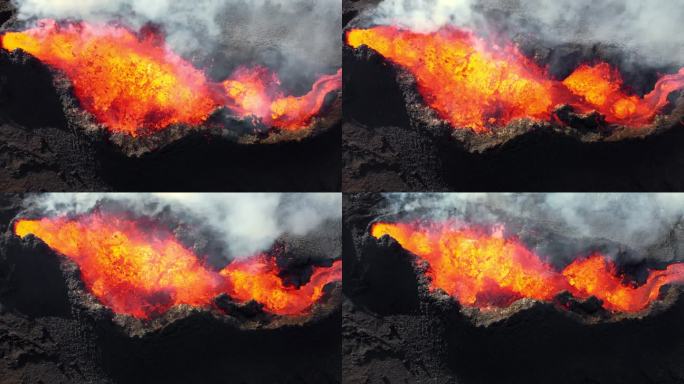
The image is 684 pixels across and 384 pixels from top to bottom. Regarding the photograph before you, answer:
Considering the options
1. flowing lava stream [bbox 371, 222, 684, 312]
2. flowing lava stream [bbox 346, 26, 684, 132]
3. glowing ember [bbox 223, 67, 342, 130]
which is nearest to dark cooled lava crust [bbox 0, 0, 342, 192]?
glowing ember [bbox 223, 67, 342, 130]

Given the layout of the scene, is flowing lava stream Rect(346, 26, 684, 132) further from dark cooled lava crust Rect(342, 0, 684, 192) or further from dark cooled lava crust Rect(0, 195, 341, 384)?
dark cooled lava crust Rect(0, 195, 341, 384)

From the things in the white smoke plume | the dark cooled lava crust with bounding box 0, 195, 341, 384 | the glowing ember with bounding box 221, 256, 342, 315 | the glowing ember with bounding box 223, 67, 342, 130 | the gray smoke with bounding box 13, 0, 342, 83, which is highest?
the gray smoke with bounding box 13, 0, 342, 83

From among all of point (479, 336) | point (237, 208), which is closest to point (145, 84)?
point (237, 208)

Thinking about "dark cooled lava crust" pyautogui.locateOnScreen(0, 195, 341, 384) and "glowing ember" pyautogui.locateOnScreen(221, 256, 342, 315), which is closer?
"dark cooled lava crust" pyautogui.locateOnScreen(0, 195, 341, 384)

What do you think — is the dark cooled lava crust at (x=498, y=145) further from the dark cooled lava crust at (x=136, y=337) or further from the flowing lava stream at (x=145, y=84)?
the dark cooled lava crust at (x=136, y=337)

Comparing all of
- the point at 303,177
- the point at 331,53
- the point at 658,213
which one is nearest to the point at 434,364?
the point at 303,177

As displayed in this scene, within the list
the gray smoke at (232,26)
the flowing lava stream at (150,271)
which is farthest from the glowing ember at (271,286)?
the gray smoke at (232,26)

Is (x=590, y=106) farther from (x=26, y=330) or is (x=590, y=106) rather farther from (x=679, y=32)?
(x=26, y=330)
